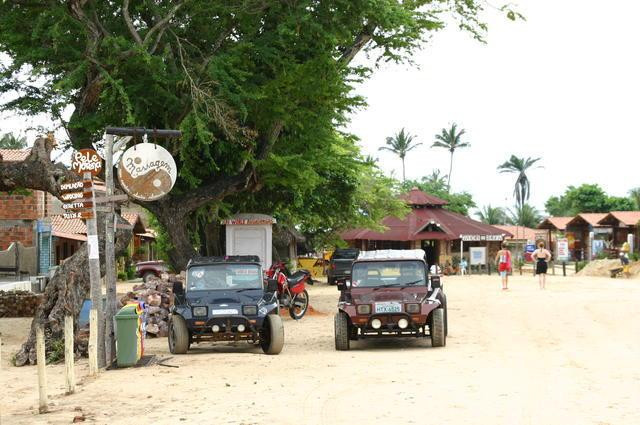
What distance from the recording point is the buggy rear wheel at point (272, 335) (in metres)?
15.5

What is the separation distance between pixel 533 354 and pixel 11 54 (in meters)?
14.6

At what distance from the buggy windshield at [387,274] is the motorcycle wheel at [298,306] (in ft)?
20.7

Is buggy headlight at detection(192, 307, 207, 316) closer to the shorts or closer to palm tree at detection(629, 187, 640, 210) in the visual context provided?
the shorts

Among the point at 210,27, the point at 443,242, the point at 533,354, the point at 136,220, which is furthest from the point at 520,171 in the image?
the point at 533,354

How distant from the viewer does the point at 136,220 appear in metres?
53.7

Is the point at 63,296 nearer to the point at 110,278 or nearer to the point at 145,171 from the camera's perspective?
the point at 110,278

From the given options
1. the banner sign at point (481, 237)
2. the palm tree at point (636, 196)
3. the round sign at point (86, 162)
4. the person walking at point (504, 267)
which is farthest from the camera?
the palm tree at point (636, 196)

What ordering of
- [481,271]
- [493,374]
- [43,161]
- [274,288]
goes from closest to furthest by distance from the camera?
[493,374], [274,288], [43,161], [481,271]

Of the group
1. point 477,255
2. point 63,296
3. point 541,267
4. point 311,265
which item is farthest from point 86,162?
point 477,255

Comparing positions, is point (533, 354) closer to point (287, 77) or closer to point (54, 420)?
point (54, 420)

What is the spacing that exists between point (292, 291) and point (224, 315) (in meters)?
7.12

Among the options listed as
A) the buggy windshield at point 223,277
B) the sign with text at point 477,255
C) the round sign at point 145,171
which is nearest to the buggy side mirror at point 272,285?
the buggy windshield at point 223,277

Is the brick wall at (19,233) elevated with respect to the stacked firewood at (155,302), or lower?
elevated

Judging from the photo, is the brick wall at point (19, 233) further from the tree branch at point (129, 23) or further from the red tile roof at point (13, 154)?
the tree branch at point (129, 23)
